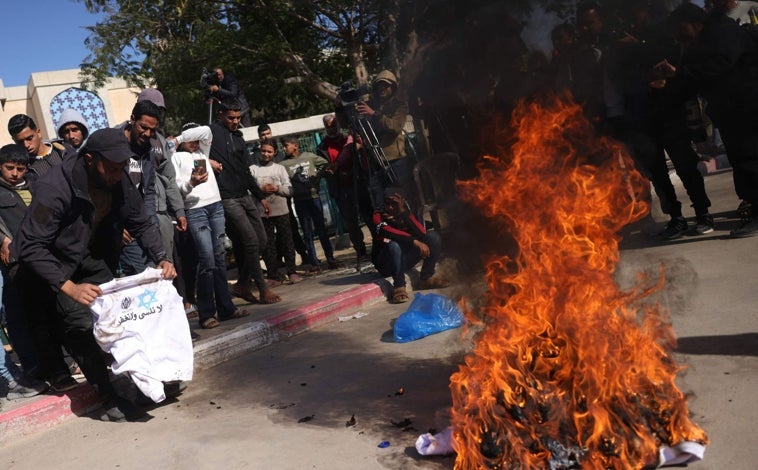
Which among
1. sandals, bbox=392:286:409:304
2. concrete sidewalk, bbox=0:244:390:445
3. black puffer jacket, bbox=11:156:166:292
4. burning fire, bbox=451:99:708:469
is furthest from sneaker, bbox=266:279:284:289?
burning fire, bbox=451:99:708:469

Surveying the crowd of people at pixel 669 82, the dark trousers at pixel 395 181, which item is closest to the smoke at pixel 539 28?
the crowd of people at pixel 669 82

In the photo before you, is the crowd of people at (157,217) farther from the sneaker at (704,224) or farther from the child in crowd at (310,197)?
the sneaker at (704,224)

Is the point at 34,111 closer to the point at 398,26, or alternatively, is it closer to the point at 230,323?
the point at 230,323

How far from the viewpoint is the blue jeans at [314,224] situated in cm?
981

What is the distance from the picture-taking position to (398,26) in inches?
201

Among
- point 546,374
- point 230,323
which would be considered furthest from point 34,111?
point 546,374

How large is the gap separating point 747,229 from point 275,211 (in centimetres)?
541

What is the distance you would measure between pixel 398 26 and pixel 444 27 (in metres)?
0.64

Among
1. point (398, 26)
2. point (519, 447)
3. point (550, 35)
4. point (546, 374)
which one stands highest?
point (398, 26)

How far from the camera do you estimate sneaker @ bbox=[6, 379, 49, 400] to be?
17.9ft

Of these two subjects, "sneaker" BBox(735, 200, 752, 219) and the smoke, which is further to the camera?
"sneaker" BBox(735, 200, 752, 219)

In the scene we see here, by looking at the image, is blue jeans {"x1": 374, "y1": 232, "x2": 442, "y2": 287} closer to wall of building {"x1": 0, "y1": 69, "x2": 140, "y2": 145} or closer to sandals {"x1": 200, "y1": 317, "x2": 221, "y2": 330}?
sandals {"x1": 200, "y1": 317, "x2": 221, "y2": 330}

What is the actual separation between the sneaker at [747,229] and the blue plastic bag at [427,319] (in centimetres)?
319

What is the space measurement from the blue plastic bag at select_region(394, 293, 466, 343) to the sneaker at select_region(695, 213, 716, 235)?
3.32m
